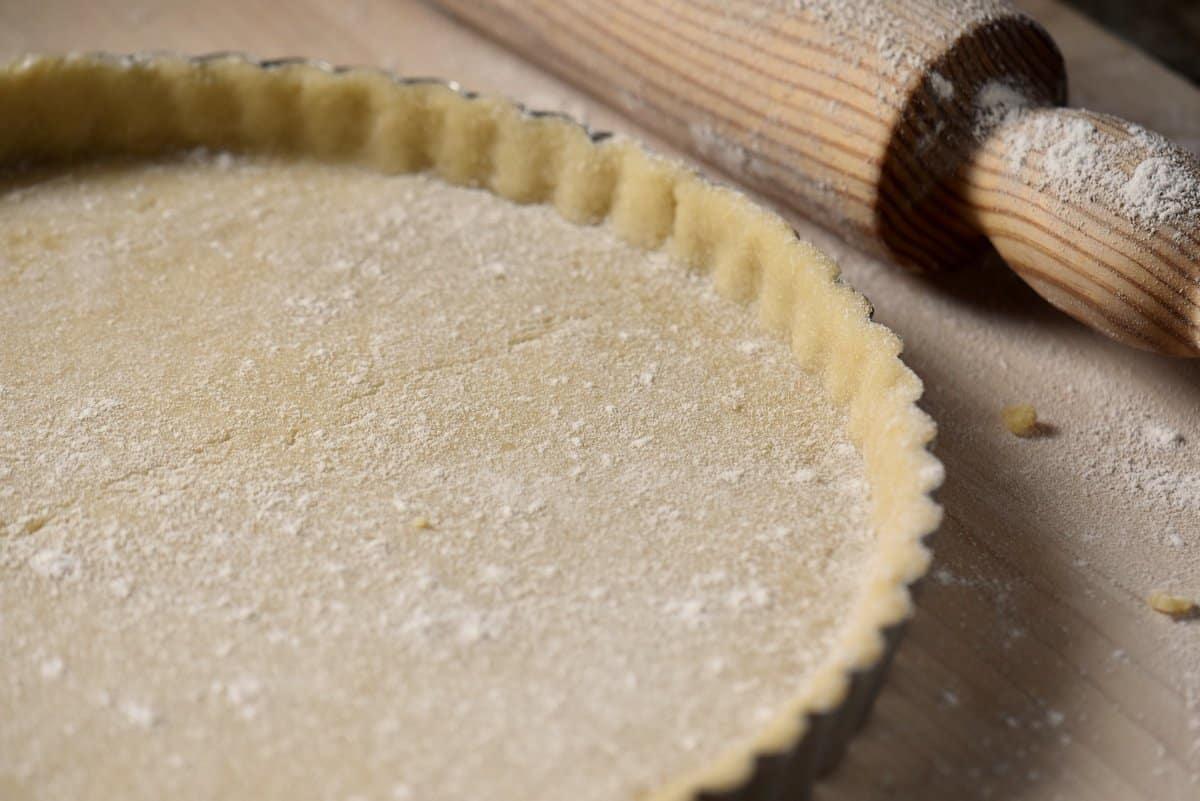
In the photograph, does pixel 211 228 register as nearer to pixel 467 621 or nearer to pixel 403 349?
pixel 403 349

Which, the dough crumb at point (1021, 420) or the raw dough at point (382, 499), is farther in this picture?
the dough crumb at point (1021, 420)

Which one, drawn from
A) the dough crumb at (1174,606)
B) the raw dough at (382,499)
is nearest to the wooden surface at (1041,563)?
the dough crumb at (1174,606)

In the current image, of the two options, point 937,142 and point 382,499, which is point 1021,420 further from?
point 382,499

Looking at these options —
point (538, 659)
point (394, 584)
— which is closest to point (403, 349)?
point (394, 584)

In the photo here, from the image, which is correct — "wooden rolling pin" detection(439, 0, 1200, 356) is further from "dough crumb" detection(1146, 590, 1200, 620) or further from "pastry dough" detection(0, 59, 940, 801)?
"dough crumb" detection(1146, 590, 1200, 620)

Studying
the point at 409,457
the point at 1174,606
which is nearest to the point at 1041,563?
the point at 1174,606

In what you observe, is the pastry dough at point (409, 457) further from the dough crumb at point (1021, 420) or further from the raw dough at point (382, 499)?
the dough crumb at point (1021, 420)
